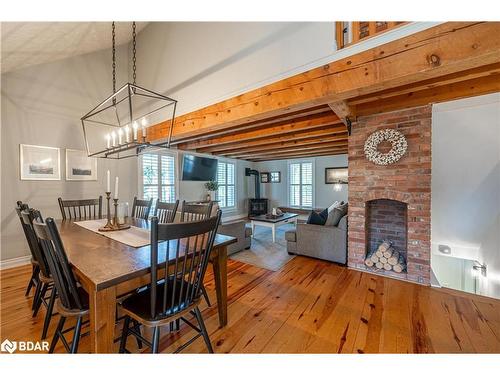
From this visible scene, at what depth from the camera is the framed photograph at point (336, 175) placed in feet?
22.9

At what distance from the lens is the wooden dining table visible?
1119 mm

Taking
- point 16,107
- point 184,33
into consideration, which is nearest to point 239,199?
point 184,33

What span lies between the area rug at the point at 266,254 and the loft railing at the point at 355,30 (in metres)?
2.93

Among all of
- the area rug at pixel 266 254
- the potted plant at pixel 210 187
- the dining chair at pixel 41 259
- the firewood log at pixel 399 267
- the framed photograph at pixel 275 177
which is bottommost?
the area rug at pixel 266 254

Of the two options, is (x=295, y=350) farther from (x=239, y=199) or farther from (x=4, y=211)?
(x=239, y=199)

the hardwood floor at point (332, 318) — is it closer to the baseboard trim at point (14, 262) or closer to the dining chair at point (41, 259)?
the dining chair at point (41, 259)

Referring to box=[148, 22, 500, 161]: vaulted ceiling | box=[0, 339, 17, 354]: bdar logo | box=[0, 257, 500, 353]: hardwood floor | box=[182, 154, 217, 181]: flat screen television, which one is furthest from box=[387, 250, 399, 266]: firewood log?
box=[182, 154, 217, 181]: flat screen television

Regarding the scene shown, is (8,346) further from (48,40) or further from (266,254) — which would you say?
(48,40)

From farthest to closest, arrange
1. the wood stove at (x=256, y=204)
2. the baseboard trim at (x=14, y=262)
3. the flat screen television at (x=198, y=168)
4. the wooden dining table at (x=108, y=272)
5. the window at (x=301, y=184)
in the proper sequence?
the wood stove at (x=256, y=204) < the window at (x=301, y=184) < the flat screen television at (x=198, y=168) < the baseboard trim at (x=14, y=262) < the wooden dining table at (x=108, y=272)

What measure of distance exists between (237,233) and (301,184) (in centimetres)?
478

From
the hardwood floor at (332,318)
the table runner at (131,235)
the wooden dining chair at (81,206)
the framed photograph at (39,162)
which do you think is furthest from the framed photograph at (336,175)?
the framed photograph at (39,162)

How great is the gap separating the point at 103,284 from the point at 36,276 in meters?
2.02

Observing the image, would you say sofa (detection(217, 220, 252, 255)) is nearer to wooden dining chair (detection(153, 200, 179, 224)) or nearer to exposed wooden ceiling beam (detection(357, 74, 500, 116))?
wooden dining chair (detection(153, 200, 179, 224))
